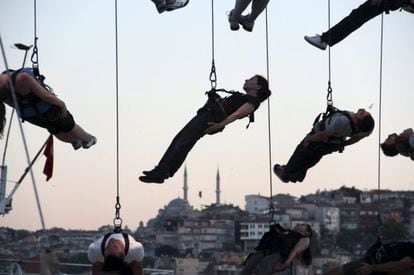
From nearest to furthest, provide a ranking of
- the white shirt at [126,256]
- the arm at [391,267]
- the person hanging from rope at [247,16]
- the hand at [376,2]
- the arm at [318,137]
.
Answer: the white shirt at [126,256]
the arm at [391,267]
the arm at [318,137]
the hand at [376,2]
the person hanging from rope at [247,16]

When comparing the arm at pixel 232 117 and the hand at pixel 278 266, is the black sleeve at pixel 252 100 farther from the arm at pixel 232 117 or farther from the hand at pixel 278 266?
the hand at pixel 278 266

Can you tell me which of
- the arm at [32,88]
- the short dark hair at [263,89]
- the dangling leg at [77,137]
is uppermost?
the short dark hair at [263,89]

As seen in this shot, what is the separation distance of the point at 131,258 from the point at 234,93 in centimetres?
182

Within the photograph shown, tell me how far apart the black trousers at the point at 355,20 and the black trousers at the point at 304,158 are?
0.85 m

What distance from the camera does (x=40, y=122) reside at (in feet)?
31.0

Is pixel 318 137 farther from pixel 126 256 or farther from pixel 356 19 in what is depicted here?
pixel 126 256

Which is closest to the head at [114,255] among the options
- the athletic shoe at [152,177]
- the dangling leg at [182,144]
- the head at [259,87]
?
the athletic shoe at [152,177]

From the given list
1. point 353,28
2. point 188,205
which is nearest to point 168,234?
point 188,205

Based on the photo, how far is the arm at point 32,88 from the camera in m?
9.09

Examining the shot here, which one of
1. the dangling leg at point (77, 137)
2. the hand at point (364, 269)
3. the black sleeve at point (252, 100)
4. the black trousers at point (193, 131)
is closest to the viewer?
the dangling leg at point (77, 137)

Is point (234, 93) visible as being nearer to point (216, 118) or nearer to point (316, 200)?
point (216, 118)

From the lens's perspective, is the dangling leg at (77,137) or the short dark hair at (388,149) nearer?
the dangling leg at (77,137)

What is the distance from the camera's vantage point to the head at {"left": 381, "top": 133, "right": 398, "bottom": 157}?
34.5ft

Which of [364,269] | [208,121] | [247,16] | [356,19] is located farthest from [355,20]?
[364,269]
